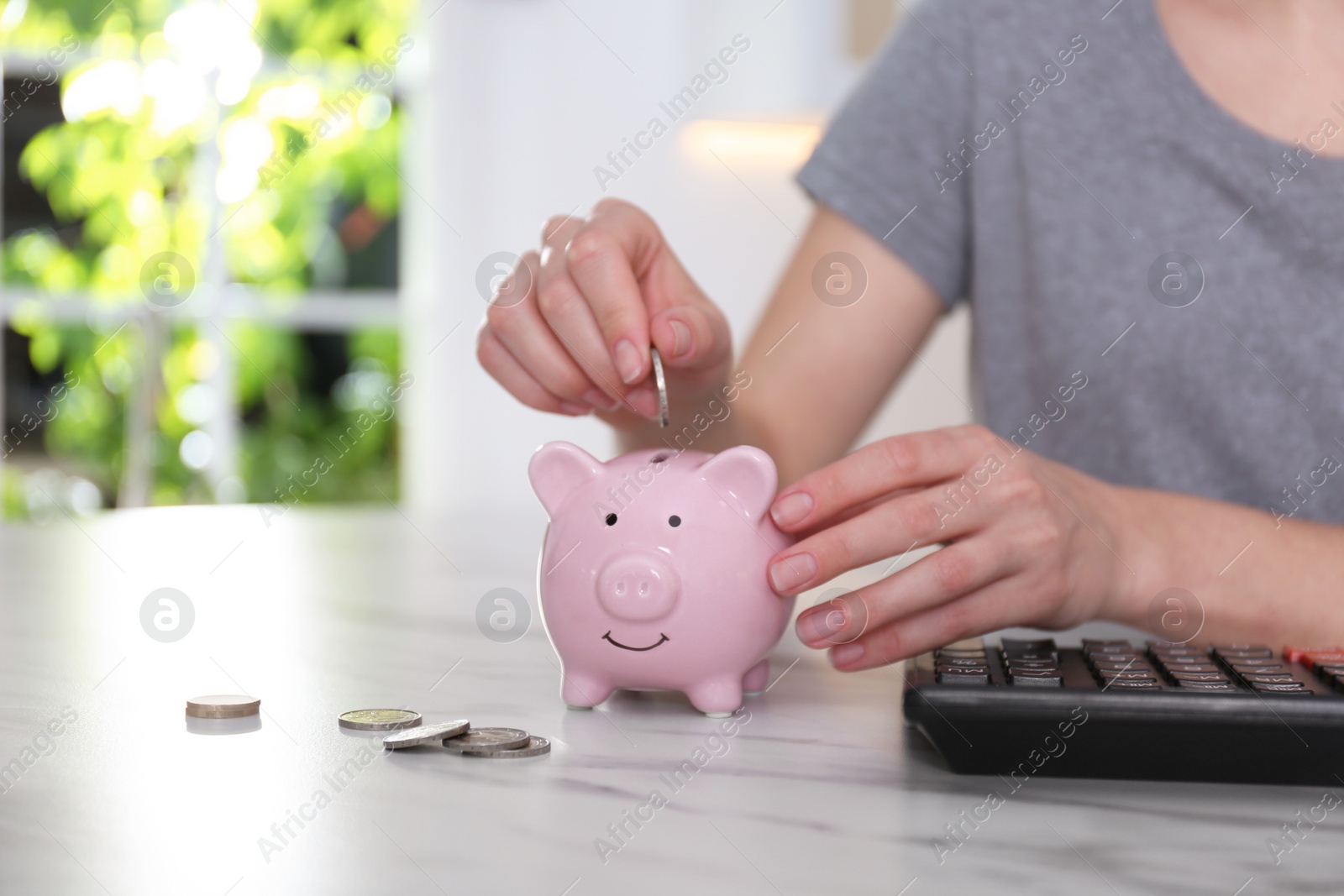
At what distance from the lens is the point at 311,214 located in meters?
3.21

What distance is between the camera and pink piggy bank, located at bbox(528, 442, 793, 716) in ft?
1.93

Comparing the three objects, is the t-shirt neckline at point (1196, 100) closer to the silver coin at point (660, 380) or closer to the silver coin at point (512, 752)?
the silver coin at point (660, 380)

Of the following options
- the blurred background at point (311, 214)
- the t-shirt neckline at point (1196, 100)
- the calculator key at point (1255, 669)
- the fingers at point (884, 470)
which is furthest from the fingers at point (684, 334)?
the blurred background at point (311, 214)

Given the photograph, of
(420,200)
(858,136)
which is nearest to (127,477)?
(420,200)

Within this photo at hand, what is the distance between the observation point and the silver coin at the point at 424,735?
503 mm

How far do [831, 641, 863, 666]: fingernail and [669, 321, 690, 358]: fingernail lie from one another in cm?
19

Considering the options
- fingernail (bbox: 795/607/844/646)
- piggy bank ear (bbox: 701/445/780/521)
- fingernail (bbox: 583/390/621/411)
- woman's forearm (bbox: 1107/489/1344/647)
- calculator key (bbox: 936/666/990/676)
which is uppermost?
fingernail (bbox: 583/390/621/411)

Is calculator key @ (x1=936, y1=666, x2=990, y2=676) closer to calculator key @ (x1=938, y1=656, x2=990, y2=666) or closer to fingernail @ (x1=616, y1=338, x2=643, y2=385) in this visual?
calculator key @ (x1=938, y1=656, x2=990, y2=666)

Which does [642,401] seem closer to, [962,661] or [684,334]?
[684,334]

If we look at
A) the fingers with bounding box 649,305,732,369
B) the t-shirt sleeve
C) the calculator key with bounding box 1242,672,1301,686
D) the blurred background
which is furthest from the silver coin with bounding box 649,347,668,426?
the blurred background

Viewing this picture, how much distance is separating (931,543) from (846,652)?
78 millimetres

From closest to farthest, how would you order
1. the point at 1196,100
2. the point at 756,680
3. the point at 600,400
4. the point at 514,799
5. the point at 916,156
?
the point at 514,799 < the point at 756,680 < the point at 600,400 < the point at 1196,100 < the point at 916,156

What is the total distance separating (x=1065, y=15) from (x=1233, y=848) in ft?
3.06

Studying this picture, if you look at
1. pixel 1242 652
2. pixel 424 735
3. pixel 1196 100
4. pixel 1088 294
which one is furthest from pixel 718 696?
pixel 1196 100
